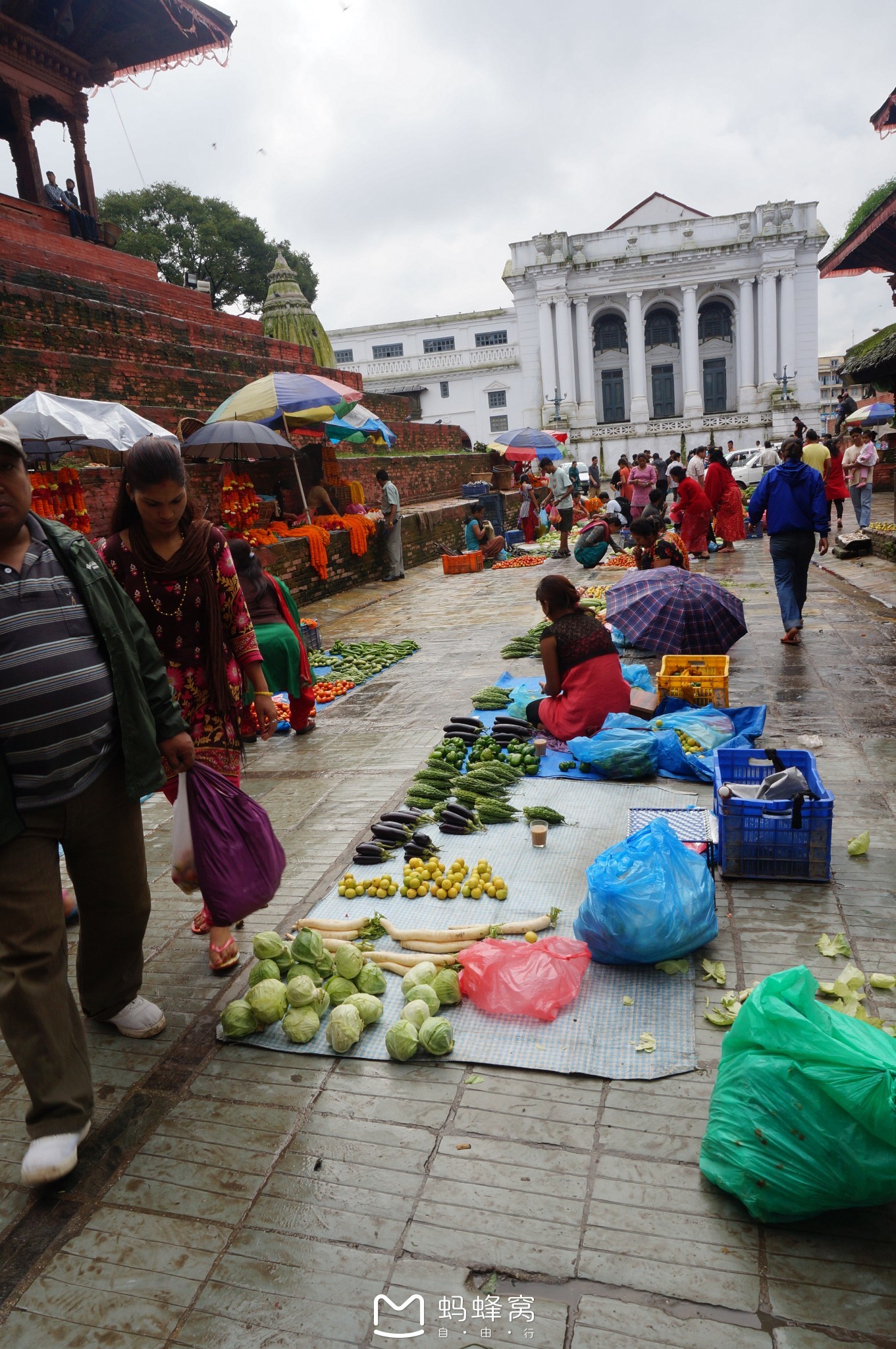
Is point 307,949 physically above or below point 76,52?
below

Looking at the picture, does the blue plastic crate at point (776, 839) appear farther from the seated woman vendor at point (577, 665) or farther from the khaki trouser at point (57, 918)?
the khaki trouser at point (57, 918)

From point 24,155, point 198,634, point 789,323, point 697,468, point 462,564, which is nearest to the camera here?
point 198,634

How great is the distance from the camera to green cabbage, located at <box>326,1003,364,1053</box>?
2.82 m

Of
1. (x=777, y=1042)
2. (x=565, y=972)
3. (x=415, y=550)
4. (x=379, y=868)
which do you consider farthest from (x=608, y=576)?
(x=777, y=1042)

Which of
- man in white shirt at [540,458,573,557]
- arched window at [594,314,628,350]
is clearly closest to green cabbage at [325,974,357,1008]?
man in white shirt at [540,458,573,557]

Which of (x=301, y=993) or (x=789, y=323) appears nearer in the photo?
(x=301, y=993)

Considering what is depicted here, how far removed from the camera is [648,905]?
3.00 metres

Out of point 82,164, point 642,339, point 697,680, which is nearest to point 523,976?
point 697,680

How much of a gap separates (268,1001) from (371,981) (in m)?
0.39

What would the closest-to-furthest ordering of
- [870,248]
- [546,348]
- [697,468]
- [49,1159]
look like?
[49,1159] → [870,248] → [697,468] → [546,348]

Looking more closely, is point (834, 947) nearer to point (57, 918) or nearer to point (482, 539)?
point (57, 918)

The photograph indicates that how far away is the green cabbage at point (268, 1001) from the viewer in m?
2.94

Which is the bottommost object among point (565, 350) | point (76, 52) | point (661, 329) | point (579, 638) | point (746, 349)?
point (579, 638)

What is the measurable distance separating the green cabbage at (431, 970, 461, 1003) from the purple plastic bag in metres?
0.69
